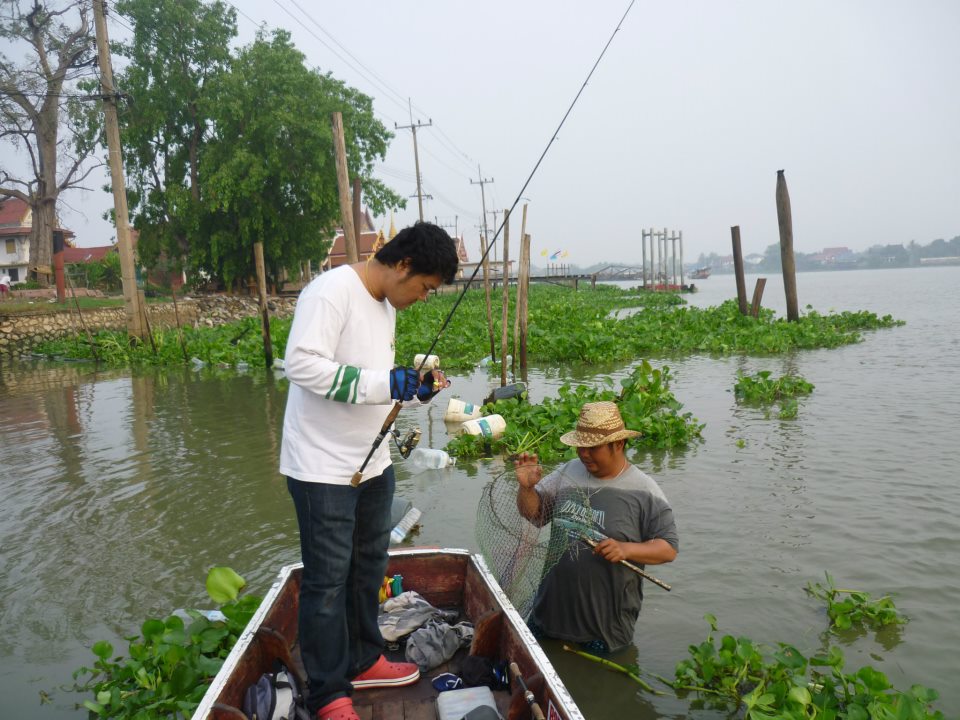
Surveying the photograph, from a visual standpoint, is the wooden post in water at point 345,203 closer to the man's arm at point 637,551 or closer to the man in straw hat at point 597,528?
the man in straw hat at point 597,528

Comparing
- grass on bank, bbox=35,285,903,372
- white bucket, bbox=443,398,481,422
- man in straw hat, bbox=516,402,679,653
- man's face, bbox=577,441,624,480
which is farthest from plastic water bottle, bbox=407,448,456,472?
grass on bank, bbox=35,285,903,372

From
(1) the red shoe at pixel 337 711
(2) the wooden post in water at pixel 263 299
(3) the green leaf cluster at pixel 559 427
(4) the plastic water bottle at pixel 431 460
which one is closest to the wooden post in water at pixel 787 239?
(3) the green leaf cluster at pixel 559 427

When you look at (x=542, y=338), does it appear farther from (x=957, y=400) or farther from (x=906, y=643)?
(x=906, y=643)

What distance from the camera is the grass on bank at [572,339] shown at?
15.7 meters

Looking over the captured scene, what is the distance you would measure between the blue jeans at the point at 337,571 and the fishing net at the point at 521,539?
831 mm

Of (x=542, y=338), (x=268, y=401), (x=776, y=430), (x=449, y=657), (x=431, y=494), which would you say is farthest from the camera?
(x=542, y=338)

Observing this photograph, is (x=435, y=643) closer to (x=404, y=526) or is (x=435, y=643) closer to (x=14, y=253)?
(x=404, y=526)

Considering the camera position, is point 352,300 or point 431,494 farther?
point 431,494

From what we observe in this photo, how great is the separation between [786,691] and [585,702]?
982mm

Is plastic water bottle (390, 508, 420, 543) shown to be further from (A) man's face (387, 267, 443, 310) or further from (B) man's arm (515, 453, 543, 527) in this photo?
(A) man's face (387, 267, 443, 310)

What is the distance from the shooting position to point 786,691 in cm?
338

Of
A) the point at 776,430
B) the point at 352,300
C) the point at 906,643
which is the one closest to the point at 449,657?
the point at 352,300

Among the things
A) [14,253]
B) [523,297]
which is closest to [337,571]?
[523,297]

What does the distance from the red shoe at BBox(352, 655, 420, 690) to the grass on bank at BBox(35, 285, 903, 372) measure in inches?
462
